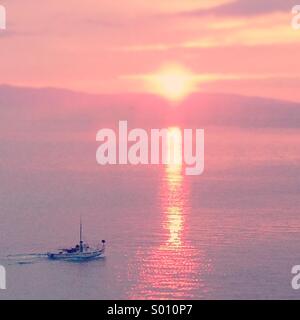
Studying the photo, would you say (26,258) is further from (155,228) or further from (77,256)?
(155,228)

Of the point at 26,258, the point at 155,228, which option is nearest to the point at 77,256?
the point at 26,258

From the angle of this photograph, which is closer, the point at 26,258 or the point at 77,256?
the point at 77,256

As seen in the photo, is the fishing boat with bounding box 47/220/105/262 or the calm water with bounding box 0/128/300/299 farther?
the fishing boat with bounding box 47/220/105/262

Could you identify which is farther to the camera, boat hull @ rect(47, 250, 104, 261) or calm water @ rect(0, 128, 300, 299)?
boat hull @ rect(47, 250, 104, 261)

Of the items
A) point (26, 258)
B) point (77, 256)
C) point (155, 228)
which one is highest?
point (155, 228)

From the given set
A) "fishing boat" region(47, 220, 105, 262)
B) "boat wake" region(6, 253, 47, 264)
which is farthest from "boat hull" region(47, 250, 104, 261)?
"boat wake" region(6, 253, 47, 264)

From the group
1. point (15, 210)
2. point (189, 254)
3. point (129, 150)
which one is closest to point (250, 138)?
point (129, 150)

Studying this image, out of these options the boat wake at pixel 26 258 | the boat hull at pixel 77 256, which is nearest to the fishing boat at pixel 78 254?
the boat hull at pixel 77 256

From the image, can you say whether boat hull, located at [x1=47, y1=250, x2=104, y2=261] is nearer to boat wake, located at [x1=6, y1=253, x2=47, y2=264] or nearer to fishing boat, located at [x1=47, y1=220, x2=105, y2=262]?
fishing boat, located at [x1=47, y1=220, x2=105, y2=262]
